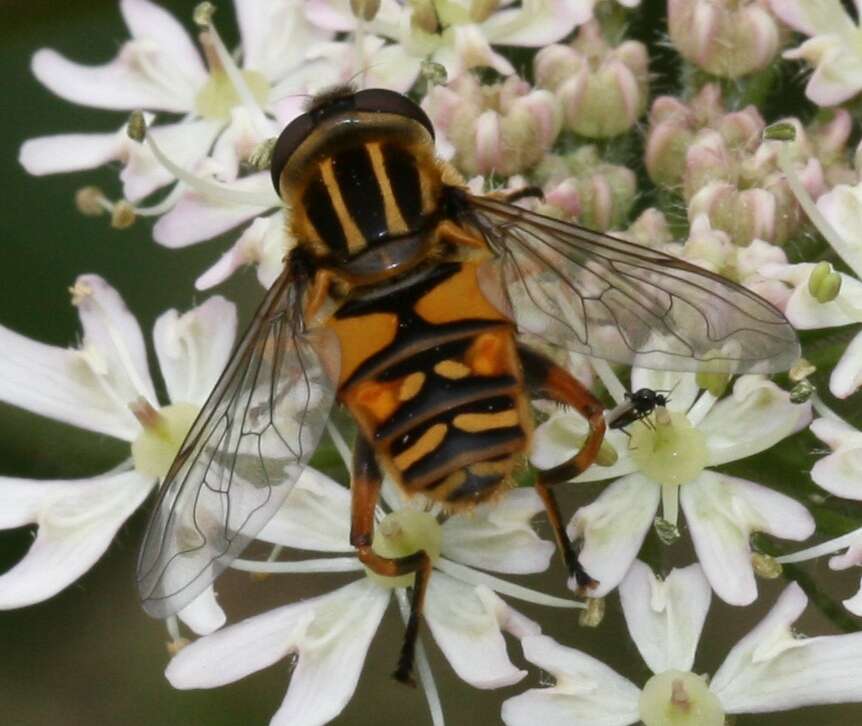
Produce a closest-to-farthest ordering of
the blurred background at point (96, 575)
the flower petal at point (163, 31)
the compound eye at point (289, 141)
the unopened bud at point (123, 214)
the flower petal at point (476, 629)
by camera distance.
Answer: the compound eye at point (289, 141) < the flower petal at point (476, 629) < the unopened bud at point (123, 214) < the flower petal at point (163, 31) < the blurred background at point (96, 575)

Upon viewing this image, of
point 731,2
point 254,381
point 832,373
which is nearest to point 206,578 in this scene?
point 254,381

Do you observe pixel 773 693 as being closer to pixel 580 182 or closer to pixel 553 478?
pixel 553 478

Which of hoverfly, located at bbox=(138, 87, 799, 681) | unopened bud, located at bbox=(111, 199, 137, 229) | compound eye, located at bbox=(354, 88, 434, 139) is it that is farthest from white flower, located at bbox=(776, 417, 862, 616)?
unopened bud, located at bbox=(111, 199, 137, 229)

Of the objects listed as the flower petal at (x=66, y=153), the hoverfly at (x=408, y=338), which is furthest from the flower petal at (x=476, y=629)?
the flower petal at (x=66, y=153)

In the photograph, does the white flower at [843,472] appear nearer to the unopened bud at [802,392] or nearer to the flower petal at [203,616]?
the unopened bud at [802,392]

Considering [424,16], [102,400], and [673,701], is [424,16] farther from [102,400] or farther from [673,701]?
[673,701]

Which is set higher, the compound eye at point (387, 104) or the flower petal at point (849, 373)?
the compound eye at point (387, 104)

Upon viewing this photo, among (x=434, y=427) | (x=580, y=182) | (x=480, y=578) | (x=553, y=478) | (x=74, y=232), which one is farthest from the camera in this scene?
(x=74, y=232)

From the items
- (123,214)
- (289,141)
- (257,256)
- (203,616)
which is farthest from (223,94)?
(203,616)
